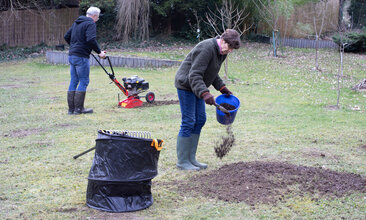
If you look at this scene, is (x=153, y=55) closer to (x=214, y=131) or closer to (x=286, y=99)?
(x=286, y=99)

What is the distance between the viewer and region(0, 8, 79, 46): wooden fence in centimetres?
2212

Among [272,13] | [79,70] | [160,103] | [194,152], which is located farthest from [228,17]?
[194,152]

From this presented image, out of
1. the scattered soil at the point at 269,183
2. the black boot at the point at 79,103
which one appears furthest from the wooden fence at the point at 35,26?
the scattered soil at the point at 269,183

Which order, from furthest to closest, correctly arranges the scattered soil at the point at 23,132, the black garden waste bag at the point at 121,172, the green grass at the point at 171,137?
the scattered soil at the point at 23,132 → the green grass at the point at 171,137 → the black garden waste bag at the point at 121,172

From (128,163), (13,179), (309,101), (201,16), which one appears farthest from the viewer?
(201,16)

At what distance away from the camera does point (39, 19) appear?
902 inches

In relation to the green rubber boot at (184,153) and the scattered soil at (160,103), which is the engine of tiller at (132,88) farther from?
the green rubber boot at (184,153)

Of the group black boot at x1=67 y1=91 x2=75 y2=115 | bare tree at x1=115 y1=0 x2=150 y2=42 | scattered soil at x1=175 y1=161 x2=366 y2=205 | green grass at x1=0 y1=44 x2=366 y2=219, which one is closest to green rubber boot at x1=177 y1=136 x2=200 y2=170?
green grass at x1=0 y1=44 x2=366 y2=219

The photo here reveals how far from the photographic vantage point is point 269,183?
4469 mm

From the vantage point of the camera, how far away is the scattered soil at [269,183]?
420 centimetres

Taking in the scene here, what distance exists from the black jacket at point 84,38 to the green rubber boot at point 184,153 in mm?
3556

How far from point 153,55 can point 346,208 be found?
15087 mm

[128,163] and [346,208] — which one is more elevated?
[128,163]

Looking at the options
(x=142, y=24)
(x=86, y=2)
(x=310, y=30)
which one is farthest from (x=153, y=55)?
(x=310, y=30)
